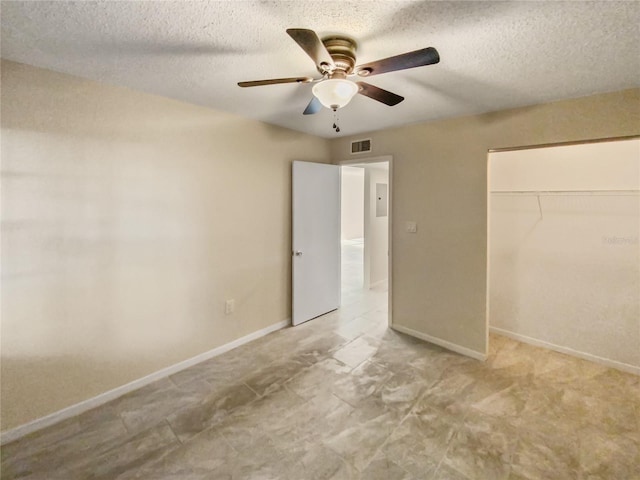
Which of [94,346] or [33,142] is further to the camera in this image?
[94,346]

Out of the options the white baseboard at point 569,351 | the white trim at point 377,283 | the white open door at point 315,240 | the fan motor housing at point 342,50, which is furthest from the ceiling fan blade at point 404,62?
the white trim at point 377,283

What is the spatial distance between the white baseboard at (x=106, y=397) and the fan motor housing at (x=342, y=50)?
2.73m

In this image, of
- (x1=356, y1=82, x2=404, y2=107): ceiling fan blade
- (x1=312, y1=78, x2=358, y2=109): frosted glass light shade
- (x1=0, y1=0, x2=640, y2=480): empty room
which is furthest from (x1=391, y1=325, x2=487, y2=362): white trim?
(x1=312, y1=78, x2=358, y2=109): frosted glass light shade

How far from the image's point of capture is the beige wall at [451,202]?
99.4 inches

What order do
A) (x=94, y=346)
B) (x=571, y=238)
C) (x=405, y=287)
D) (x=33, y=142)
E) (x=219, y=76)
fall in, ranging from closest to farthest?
(x=33, y=142), (x=219, y=76), (x=94, y=346), (x=571, y=238), (x=405, y=287)

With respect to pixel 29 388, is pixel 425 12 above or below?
above

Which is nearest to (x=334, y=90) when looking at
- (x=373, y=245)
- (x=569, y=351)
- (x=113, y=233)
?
(x=113, y=233)

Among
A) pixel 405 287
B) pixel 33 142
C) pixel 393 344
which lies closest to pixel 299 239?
pixel 405 287

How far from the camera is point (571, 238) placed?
2.98 m

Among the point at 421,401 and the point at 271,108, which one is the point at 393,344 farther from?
the point at 271,108

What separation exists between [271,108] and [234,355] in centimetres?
243

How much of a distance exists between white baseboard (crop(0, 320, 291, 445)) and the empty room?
0.01 m

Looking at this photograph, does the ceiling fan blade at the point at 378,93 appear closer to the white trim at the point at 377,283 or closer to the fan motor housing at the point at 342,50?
the fan motor housing at the point at 342,50

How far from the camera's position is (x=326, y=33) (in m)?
1.53
